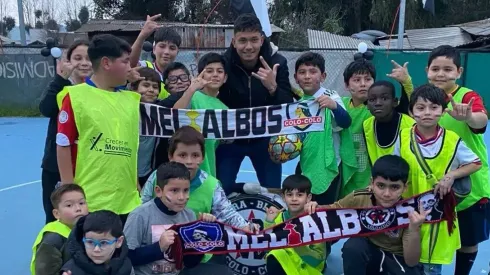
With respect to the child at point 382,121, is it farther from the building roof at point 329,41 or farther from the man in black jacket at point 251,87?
the building roof at point 329,41

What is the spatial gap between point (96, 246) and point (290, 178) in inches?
58.4

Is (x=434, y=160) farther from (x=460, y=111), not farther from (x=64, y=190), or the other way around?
(x=64, y=190)

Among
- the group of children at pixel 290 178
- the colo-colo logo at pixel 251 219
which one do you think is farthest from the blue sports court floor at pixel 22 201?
the group of children at pixel 290 178

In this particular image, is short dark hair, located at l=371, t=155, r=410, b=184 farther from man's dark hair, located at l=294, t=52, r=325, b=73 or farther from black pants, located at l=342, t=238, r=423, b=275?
man's dark hair, located at l=294, t=52, r=325, b=73

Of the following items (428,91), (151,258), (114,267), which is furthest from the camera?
(428,91)

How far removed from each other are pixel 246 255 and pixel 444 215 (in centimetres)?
144

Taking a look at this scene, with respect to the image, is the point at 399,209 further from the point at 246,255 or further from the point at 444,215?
the point at 246,255

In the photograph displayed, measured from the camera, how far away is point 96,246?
107 inches

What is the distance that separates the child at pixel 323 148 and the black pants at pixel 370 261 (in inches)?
27.8

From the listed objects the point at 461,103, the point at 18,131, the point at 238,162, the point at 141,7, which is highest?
the point at 141,7

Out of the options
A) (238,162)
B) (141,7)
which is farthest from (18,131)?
(141,7)

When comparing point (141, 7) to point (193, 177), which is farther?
point (141, 7)

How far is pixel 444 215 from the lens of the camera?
3.39 meters

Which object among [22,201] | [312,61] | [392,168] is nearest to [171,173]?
[392,168]
